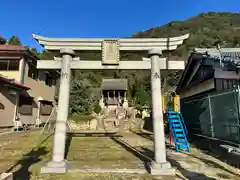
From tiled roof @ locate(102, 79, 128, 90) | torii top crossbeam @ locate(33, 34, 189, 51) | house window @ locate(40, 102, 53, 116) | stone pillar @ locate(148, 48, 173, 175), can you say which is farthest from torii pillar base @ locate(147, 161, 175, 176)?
tiled roof @ locate(102, 79, 128, 90)

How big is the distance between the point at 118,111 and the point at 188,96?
12.9 m

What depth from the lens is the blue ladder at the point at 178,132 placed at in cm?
877

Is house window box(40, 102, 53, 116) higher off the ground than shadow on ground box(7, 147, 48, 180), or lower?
higher

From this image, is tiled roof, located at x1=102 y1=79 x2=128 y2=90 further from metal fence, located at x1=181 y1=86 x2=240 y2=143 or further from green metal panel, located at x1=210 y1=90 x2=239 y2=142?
green metal panel, located at x1=210 y1=90 x2=239 y2=142

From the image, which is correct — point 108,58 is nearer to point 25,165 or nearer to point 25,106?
point 25,165

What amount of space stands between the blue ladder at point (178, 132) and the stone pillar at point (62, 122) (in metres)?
5.47

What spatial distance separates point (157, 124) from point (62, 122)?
3020 mm

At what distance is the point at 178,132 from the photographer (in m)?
9.44

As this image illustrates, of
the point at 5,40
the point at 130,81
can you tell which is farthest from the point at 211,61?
the point at 5,40

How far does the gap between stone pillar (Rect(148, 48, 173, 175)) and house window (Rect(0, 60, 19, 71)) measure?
14.9 metres

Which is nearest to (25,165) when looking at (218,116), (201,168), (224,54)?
(201,168)

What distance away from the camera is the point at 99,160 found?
700 cm

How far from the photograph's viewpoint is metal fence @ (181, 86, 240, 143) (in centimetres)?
685

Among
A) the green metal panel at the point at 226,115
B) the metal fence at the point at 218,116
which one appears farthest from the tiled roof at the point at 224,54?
the green metal panel at the point at 226,115
